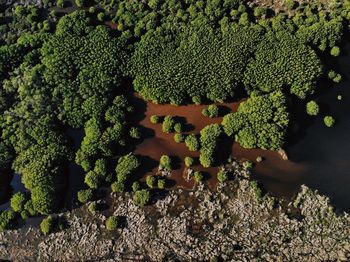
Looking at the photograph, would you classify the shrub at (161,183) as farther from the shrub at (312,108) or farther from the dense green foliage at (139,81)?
the shrub at (312,108)

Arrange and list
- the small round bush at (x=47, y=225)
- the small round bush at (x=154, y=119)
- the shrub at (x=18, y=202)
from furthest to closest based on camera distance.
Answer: the small round bush at (x=154, y=119) → the shrub at (x=18, y=202) → the small round bush at (x=47, y=225)

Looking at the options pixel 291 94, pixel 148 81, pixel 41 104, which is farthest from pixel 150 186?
pixel 291 94

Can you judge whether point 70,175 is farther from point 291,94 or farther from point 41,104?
point 291,94

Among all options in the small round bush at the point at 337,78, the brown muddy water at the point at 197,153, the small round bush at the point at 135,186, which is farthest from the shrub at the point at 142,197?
the small round bush at the point at 337,78

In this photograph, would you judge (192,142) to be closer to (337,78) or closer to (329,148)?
(329,148)

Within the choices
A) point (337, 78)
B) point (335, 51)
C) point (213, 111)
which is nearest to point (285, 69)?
point (337, 78)

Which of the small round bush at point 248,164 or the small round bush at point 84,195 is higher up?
the small round bush at point 248,164
